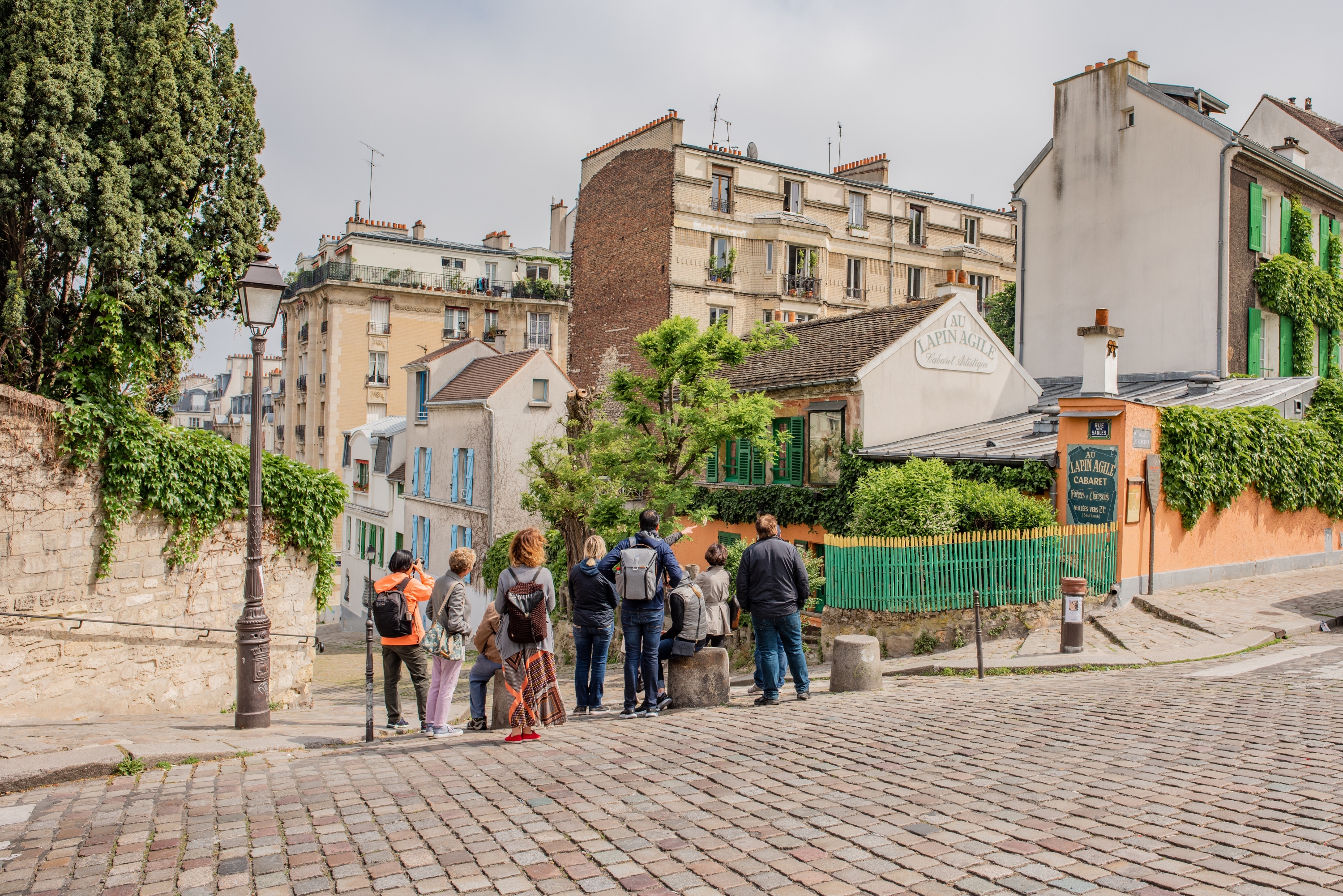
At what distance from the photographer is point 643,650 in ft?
29.2

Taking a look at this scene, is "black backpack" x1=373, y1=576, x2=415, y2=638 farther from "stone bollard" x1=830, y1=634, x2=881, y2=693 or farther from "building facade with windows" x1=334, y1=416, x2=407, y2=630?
"building facade with windows" x1=334, y1=416, x2=407, y2=630

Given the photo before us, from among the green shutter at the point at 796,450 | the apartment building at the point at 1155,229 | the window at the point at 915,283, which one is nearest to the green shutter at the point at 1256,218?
the apartment building at the point at 1155,229

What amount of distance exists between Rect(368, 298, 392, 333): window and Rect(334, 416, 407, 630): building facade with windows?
5699mm

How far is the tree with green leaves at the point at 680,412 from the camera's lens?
1770 cm

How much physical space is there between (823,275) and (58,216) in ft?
107

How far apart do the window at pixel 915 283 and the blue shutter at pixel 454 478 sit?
22.5 m

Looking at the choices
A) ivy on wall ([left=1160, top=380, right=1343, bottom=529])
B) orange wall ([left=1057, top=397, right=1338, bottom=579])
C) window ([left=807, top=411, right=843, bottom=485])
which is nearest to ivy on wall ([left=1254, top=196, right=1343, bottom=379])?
ivy on wall ([left=1160, top=380, right=1343, bottom=529])

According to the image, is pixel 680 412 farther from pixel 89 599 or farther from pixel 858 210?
pixel 858 210

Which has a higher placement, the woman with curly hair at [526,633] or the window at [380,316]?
the window at [380,316]

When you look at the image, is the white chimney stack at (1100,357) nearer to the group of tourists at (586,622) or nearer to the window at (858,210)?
the group of tourists at (586,622)

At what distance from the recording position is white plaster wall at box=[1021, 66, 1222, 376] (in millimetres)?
22516

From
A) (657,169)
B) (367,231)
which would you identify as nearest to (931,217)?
(657,169)

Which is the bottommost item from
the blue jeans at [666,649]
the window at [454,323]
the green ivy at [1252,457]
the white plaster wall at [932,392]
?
the blue jeans at [666,649]

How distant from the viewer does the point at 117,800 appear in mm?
5887
